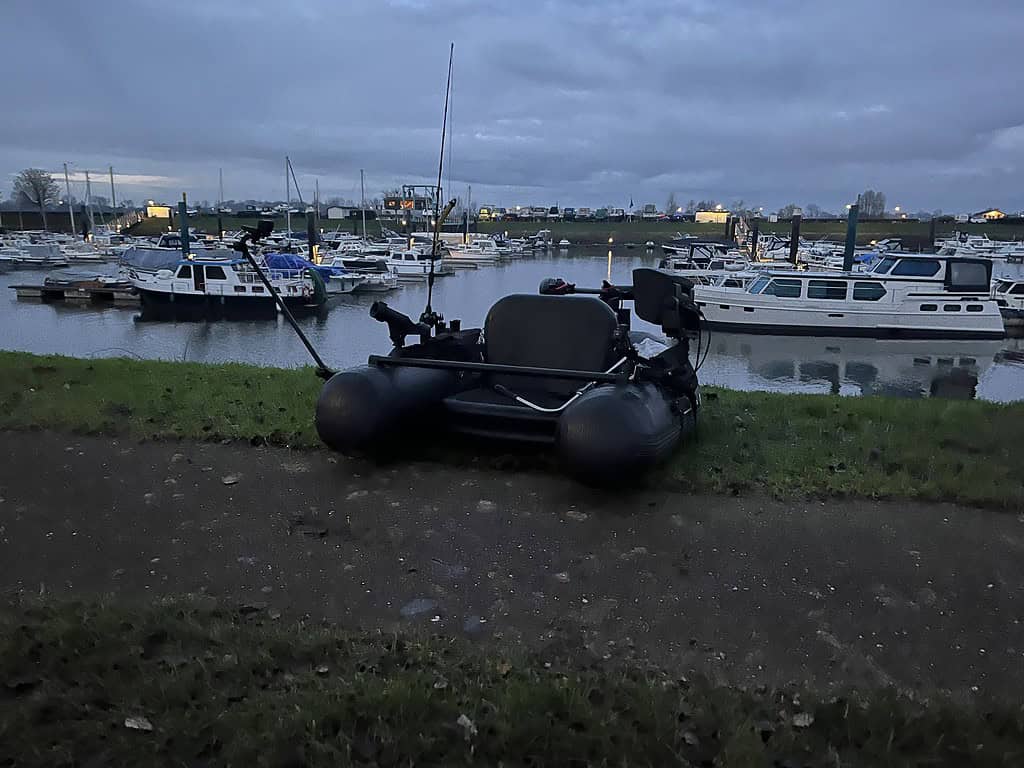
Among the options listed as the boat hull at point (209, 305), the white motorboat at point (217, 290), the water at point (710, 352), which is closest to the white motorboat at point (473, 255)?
the water at point (710, 352)

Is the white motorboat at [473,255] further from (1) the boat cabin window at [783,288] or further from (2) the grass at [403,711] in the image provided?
(2) the grass at [403,711]

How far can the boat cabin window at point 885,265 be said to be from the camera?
96.0 ft

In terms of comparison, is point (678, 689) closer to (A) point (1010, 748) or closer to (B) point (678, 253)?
(A) point (1010, 748)

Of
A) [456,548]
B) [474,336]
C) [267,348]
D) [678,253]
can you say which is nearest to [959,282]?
[267,348]

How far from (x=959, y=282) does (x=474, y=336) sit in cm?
2756

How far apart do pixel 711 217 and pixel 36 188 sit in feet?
353

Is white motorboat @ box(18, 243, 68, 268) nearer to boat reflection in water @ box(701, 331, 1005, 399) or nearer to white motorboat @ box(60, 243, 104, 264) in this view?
white motorboat @ box(60, 243, 104, 264)

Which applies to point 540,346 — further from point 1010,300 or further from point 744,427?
point 1010,300

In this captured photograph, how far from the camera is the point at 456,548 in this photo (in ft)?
14.6

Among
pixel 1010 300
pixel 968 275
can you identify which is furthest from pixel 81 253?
pixel 1010 300

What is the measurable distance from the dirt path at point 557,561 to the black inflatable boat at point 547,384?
0.40 m

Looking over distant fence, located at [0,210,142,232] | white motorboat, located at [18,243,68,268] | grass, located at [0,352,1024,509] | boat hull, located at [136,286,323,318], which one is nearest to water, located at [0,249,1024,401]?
boat hull, located at [136,286,323,318]

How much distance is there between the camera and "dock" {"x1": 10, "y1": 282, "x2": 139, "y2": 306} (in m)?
39.5

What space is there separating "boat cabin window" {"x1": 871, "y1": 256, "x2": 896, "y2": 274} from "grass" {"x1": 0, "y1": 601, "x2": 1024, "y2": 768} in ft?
96.9
